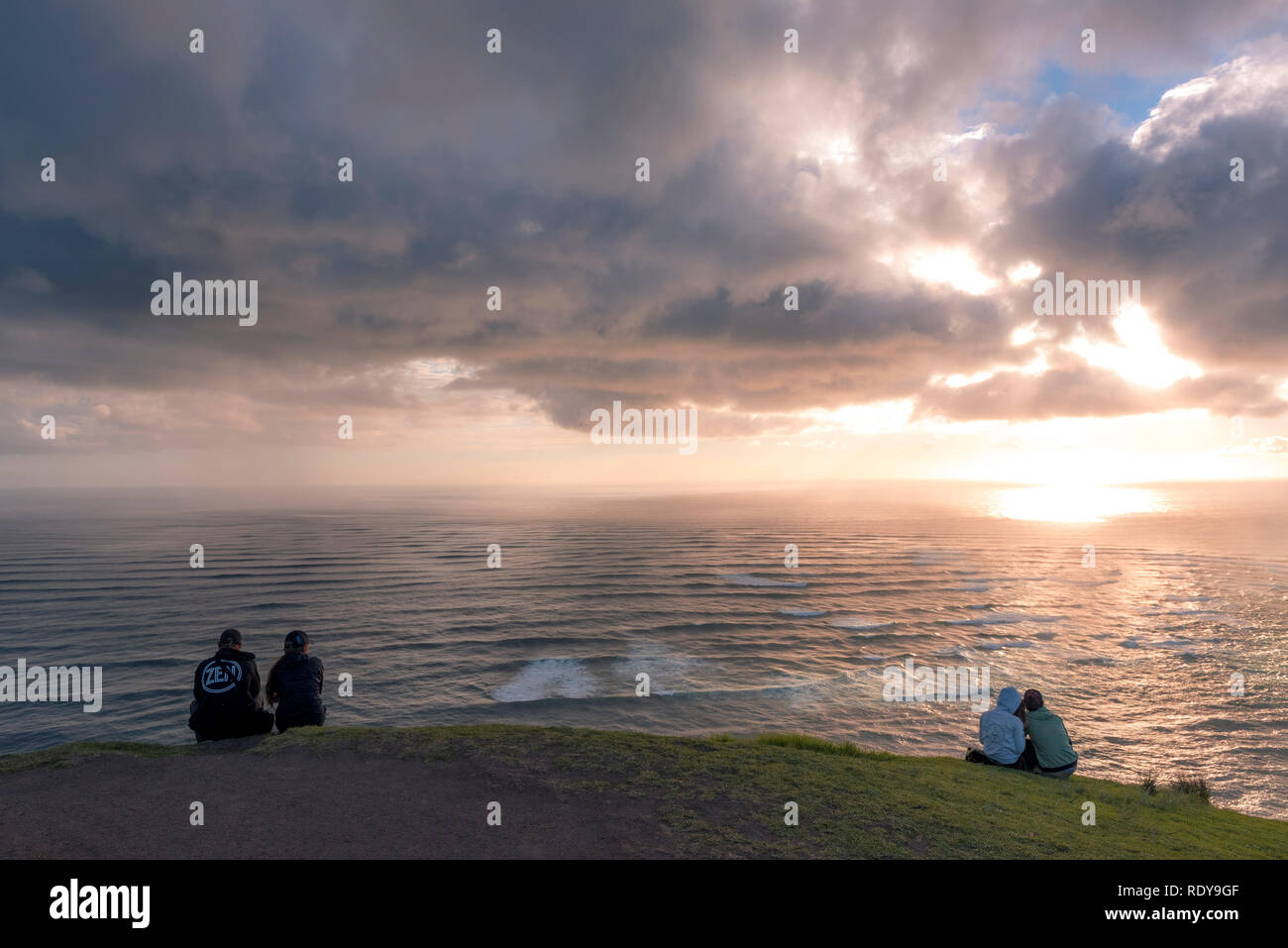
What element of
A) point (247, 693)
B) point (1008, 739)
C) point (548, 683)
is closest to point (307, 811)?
point (247, 693)

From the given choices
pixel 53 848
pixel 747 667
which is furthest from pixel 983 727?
pixel 747 667

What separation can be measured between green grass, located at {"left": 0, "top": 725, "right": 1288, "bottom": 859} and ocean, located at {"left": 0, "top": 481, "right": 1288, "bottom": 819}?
11.4 meters

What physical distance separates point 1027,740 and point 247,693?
1510 cm

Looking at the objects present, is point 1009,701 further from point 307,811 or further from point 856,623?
point 856,623

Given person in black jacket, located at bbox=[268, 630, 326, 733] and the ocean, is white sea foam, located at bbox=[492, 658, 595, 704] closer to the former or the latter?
the ocean

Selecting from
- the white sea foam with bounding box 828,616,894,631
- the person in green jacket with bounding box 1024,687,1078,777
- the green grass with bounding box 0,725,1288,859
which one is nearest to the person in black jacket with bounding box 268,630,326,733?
the green grass with bounding box 0,725,1288,859

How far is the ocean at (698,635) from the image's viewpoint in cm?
2378

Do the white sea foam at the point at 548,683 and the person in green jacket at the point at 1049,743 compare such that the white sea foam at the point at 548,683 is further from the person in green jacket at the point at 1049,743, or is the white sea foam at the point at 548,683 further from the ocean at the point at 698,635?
the person in green jacket at the point at 1049,743

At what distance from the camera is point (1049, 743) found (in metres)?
12.6

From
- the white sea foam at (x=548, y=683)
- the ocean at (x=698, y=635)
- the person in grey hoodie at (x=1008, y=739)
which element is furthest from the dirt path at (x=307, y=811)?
the white sea foam at (x=548, y=683)

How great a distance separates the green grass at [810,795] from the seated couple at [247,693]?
0.50 metres

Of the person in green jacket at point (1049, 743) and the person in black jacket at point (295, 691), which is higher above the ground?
the person in black jacket at point (295, 691)
